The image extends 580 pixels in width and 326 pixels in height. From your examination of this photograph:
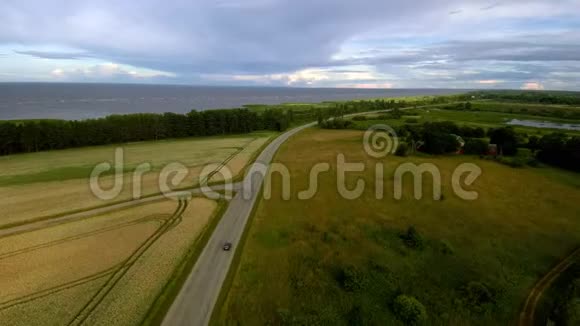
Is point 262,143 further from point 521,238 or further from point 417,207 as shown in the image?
point 521,238

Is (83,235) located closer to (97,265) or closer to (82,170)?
(97,265)
